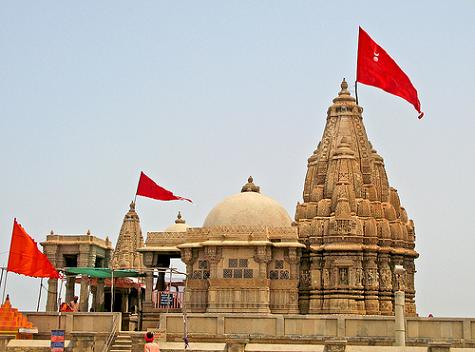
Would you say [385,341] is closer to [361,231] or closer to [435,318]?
[435,318]

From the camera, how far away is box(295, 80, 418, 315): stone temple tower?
41.1 meters

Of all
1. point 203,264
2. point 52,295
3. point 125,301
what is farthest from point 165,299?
point 125,301

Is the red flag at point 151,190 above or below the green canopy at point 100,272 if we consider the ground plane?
above

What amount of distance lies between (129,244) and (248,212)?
20.1 meters

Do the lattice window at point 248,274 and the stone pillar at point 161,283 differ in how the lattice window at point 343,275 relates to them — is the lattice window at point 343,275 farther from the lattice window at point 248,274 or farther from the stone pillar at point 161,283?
the stone pillar at point 161,283

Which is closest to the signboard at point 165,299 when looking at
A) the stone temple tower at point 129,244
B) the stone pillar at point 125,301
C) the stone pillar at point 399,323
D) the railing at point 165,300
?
the railing at point 165,300

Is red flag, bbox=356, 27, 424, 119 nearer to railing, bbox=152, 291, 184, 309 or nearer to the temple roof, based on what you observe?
the temple roof

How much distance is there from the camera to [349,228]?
137 ft

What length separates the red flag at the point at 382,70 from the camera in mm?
31453

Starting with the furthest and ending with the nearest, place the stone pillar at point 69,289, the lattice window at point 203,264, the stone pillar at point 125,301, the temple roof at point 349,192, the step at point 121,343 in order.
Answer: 1. the stone pillar at point 125,301
2. the stone pillar at point 69,289
3. the temple roof at point 349,192
4. the lattice window at point 203,264
5. the step at point 121,343

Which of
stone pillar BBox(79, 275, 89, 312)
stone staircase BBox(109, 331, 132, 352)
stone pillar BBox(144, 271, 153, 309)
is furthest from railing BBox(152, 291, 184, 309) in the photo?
stone staircase BBox(109, 331, 132, 352)

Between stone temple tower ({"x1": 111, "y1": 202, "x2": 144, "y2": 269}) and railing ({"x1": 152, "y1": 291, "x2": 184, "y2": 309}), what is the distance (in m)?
13.7

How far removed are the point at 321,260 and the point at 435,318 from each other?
512 inches

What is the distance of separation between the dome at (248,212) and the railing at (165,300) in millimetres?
4320
